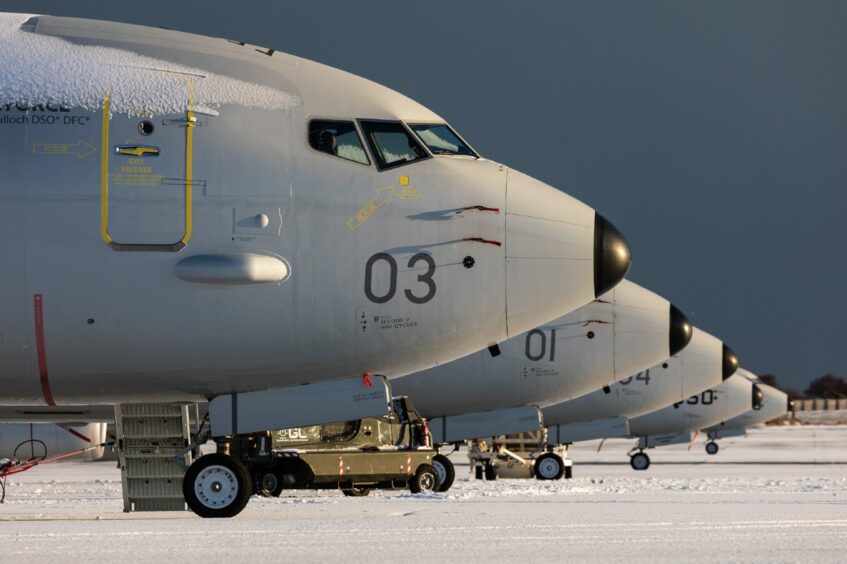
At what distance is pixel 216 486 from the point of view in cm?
1748

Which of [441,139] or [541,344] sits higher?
[441,139]

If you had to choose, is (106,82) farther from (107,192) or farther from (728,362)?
(728,362)

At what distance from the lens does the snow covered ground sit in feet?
45.0

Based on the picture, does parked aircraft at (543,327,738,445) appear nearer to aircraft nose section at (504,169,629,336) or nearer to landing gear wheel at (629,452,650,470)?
landing gear wheel at (629,452,650,470)

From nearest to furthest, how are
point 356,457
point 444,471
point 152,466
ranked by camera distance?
point 152,466 < point 356,457 < point 444,471

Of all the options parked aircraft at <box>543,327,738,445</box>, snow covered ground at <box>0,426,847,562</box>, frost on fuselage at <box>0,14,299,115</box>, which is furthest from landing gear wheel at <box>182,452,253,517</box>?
parked aircraft at <box>543,327,738,445</box>

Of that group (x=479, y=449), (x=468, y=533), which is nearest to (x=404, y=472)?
(x=479, y=449)

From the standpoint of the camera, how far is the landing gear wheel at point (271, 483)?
2678 cm

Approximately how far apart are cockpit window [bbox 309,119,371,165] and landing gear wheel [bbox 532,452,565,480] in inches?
886

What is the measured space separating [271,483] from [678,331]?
13.6 m

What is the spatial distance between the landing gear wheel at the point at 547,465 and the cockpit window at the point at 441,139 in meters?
21.6

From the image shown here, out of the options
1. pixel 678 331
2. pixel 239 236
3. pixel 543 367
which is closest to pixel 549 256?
pixel 239 236

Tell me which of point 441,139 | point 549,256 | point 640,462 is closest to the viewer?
point 549,256

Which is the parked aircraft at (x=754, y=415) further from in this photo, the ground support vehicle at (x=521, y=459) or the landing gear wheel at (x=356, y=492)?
the landing gear wheel at (x=356, y=492)
